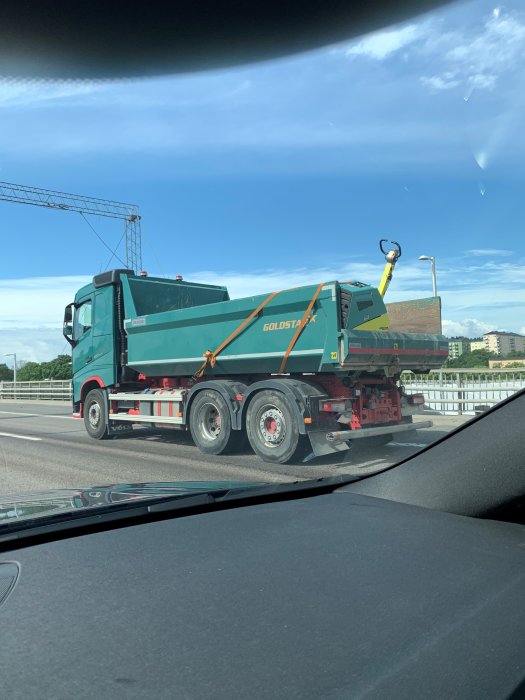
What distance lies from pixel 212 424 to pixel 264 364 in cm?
153

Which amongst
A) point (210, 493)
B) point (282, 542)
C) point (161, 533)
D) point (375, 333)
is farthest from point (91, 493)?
point (375, 333)

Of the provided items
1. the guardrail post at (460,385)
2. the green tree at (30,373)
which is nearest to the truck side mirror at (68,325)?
the guardrail post at (460,385)

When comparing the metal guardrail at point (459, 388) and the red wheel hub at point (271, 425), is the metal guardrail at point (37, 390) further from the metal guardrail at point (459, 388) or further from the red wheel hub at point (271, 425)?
the red wheel hub at point (271, 425)

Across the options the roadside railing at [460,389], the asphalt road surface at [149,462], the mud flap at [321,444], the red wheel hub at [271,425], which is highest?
the roadside railing at [460,389]

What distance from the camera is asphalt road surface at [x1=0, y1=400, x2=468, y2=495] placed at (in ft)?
24.9

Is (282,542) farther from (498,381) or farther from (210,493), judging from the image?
(498,381)

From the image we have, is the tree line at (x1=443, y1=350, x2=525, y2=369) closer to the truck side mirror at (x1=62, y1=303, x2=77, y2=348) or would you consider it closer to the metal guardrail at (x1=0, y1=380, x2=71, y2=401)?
the truck side mirror at (x1=62, y1=303, x2=77, y2=348)

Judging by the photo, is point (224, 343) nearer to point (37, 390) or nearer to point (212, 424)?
point (212, 424)

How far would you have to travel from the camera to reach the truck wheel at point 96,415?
12.3 m

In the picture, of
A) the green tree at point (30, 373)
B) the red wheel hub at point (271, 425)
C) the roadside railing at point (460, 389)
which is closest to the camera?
Answer: the red wheel hub at point (271, 425)

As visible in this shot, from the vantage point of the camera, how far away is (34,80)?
695 cm

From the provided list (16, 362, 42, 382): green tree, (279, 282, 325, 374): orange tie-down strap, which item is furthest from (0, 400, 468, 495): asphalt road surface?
(16, 362, 42, 382): green tree

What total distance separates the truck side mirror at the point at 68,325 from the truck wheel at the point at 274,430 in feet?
18.8

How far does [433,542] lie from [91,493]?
5.40 feet
